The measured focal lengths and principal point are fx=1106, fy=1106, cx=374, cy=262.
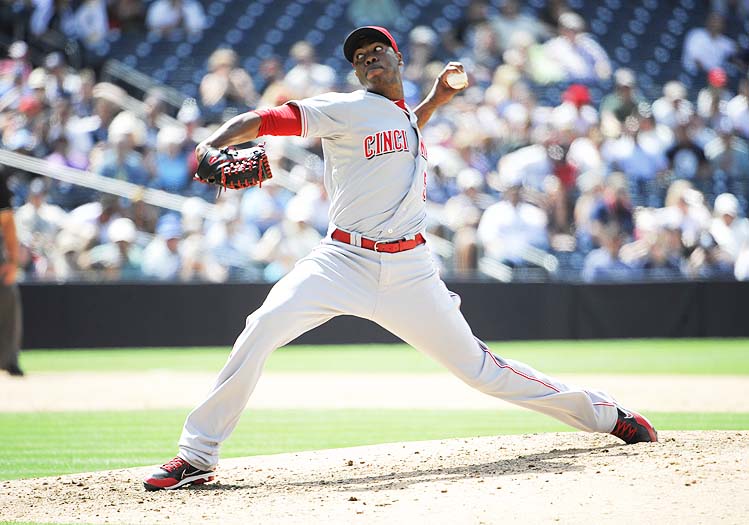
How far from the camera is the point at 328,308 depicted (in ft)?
16.0

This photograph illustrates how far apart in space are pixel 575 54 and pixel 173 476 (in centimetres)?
1378

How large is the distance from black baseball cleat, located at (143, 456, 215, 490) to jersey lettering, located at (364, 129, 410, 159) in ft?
5.15

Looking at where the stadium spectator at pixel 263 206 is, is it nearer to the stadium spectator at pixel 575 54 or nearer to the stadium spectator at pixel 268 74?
the stadium spectator at pixel 268 74

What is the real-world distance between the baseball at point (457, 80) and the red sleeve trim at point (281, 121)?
113 cm

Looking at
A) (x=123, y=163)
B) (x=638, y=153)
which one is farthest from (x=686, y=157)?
(x=123, y=163)

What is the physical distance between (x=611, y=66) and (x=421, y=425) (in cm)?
→ 1201

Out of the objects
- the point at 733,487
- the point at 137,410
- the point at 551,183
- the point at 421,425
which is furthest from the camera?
the point at 551,183

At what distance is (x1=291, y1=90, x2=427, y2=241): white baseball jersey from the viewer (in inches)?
191

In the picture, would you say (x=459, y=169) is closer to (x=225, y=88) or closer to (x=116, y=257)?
(x=225, y=88)

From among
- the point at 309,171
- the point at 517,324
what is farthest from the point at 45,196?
the point at 517,324

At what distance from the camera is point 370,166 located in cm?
488

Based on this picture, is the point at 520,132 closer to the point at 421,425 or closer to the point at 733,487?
the point at 421,425

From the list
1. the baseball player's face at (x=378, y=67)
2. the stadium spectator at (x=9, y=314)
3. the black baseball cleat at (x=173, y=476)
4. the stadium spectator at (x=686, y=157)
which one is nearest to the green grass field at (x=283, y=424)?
the stadium spectator at (x=9, y=314)

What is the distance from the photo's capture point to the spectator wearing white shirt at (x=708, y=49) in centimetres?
1806
